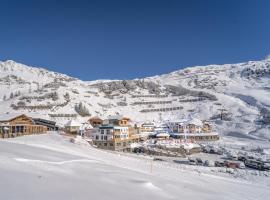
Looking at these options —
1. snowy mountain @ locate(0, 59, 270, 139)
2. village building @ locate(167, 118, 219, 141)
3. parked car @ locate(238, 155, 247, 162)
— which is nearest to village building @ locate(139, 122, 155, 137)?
village building @ locate(167, 118, 219, 141)

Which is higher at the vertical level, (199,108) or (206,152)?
(199,108)

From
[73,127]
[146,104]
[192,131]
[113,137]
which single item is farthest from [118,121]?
[146,104]

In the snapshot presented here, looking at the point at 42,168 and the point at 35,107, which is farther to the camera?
the point at 35,107

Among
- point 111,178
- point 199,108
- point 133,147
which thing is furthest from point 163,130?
point 111,178

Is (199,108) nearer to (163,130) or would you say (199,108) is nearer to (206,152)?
(163,130)

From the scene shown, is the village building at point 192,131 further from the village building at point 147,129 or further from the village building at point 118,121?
the village building at point 118,121

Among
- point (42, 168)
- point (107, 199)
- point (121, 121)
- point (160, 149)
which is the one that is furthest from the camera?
point (121, 121)

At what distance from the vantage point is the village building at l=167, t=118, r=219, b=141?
→ 93500 mm

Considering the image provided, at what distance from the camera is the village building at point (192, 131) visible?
93.5 m

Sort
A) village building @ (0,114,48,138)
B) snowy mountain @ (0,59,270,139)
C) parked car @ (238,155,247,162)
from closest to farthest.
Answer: village building @ (0,114,48,138) → parked car @ (238,155,247,162) → snowy mountain @ (0,59,270,139)

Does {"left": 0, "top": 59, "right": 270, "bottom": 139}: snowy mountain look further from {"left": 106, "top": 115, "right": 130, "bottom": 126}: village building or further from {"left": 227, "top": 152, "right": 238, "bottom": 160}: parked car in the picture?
{"left": 227, "top": 152, "right": 238, "bottom": 160}: parked car

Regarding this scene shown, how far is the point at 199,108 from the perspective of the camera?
14388cm

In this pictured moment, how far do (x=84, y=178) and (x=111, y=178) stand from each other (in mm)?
2027

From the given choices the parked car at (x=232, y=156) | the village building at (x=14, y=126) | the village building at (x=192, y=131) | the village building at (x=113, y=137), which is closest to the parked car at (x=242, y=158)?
the parked car at (x=232, y=156)
